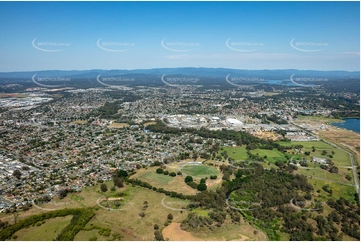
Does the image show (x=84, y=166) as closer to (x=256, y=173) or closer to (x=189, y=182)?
(x=189, y=182)

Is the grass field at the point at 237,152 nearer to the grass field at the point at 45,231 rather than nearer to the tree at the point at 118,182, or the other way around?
the tree at the point at 118,182

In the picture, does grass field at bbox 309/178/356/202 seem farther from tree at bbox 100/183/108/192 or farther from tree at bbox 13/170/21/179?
tree at bbox 13/170/21/179

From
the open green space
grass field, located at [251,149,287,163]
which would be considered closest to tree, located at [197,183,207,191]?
the open green space

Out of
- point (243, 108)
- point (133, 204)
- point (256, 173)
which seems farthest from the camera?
point (243, 108)

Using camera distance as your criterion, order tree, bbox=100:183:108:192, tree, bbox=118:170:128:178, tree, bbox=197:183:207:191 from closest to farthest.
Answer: tree, bbox=100:183:108:192, tree, bbox=197:183:207:191, tree, bbox=118:170:128:178

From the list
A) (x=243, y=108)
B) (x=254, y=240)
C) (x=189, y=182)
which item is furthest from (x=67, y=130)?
(x=243, y=108)

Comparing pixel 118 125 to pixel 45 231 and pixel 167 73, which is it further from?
pixel 167 73
